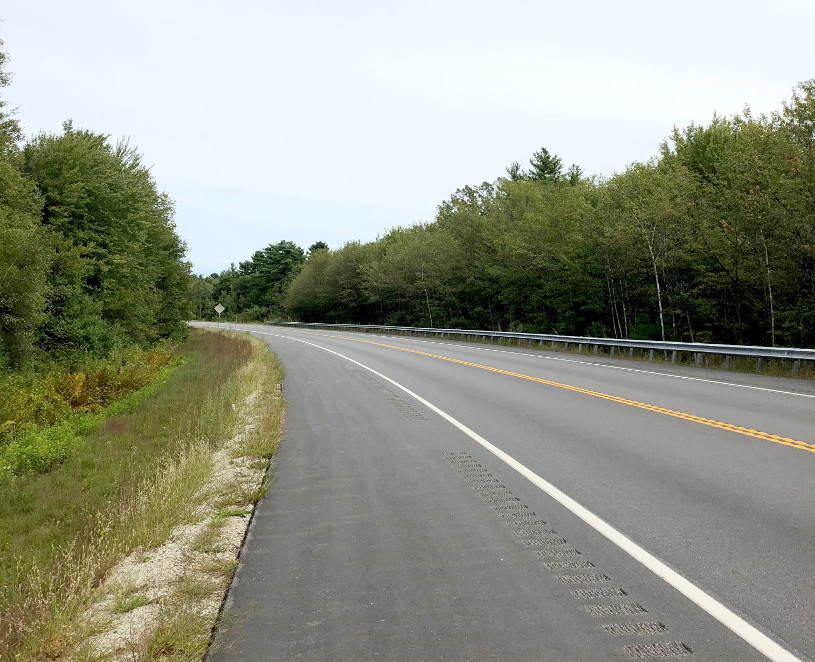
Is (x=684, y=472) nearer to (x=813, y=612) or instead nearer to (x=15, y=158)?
(x=813, y=612)

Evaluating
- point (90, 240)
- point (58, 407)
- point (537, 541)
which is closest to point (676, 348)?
point (537, 541)

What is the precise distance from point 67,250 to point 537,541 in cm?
2088

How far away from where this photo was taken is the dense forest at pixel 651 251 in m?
23.8

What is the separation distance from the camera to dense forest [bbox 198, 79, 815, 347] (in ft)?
78.1

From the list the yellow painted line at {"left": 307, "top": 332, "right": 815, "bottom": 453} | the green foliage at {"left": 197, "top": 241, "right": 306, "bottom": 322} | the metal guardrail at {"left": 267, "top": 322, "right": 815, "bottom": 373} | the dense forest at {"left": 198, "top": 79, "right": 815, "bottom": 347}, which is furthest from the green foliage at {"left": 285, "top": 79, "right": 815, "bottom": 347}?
the green foliage at {"left": 197, "top": 241, "right": 306, "bottom": 322}

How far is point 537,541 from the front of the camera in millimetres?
5211

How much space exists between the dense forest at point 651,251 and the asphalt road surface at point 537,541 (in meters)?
A: 15.7

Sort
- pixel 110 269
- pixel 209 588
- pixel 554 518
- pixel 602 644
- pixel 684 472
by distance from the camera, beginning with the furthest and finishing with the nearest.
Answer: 1. pixel 110 269
2. pixel 684 472
3. pixel 554 518
4. pixel 209 588
5. pixel 602 644

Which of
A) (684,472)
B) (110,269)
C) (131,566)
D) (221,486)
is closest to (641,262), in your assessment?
(110,269)

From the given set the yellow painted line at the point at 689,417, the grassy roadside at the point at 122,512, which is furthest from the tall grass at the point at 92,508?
the yellow painted line at the point at 689,417

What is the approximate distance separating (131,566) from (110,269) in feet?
69.3

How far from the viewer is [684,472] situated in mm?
7113

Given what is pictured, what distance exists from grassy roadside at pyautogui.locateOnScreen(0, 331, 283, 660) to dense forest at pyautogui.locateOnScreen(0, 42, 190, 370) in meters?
5.72

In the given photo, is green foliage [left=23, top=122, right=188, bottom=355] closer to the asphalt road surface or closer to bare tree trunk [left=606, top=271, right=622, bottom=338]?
the asphalt road surface
